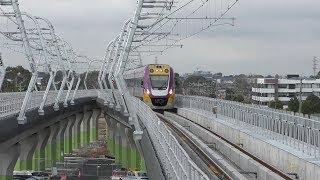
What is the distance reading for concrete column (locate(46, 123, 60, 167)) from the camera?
63112 mm

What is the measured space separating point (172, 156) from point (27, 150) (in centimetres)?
3395

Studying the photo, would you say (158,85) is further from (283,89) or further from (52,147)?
(283,89)

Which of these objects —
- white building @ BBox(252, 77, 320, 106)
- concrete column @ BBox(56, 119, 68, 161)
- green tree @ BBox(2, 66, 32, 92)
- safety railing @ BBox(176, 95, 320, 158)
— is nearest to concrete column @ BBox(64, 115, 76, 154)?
concrete column @ BBox(56, 119, 68, 161)

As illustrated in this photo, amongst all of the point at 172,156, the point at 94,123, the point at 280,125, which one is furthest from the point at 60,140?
the point at 172,156

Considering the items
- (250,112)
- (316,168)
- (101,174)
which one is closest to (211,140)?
(250,112)

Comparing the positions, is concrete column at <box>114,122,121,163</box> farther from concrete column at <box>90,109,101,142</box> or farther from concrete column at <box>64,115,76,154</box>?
concrete column at <box>90,109,101,142</box>

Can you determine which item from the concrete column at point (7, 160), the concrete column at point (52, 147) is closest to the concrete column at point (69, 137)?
the concrete column at point (52, 147)

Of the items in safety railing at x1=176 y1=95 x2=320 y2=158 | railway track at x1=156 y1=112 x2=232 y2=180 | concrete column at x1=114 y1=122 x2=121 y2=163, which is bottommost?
concrete column at x1=114 y1=122 x2=121 y2=163

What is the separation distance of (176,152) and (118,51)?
1804 centimetres

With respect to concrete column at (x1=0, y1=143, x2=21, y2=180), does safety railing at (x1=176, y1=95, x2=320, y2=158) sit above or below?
above

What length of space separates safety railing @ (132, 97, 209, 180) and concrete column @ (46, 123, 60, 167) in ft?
127

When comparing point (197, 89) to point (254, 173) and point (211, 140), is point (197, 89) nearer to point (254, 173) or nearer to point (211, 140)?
point (211, 140)

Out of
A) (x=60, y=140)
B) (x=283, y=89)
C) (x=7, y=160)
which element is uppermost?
(x=283, y=89)

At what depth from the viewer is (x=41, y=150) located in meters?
57.1
